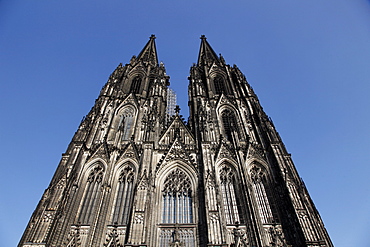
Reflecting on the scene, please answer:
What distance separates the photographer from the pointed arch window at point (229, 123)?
72.9 ft

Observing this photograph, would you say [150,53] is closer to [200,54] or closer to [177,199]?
[200,54]

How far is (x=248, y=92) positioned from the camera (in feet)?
85.3

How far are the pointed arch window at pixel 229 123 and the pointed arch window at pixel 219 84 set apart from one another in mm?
3479

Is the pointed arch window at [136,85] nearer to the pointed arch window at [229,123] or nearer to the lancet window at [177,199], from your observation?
the pointed arch window at [229,123]

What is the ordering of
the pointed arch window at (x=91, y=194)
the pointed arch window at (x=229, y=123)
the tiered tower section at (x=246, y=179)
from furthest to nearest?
the pointed arch window at (x=229, y=123)
the pointed arch window at (x=91, y=194)
the tiered tower section at (x=246, y=179)

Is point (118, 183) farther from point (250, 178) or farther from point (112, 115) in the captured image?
point (250, 178)

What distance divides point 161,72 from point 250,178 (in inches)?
709

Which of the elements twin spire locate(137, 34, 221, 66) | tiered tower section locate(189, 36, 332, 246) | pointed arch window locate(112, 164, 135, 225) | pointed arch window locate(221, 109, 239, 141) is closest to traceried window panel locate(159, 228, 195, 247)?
tiered tower section locate(189, 36, 332, 246)

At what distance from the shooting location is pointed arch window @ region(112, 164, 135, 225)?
52.3 feet

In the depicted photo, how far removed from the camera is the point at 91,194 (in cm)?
1709

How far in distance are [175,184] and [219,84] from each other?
15.2 metres

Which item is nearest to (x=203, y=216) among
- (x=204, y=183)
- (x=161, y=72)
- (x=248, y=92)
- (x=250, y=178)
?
(x=204, y=183)

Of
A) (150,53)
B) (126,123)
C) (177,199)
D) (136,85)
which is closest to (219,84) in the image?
(136,85)

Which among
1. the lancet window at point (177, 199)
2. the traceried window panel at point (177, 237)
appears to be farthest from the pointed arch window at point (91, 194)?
the traceried window panel at point (177, 237)
